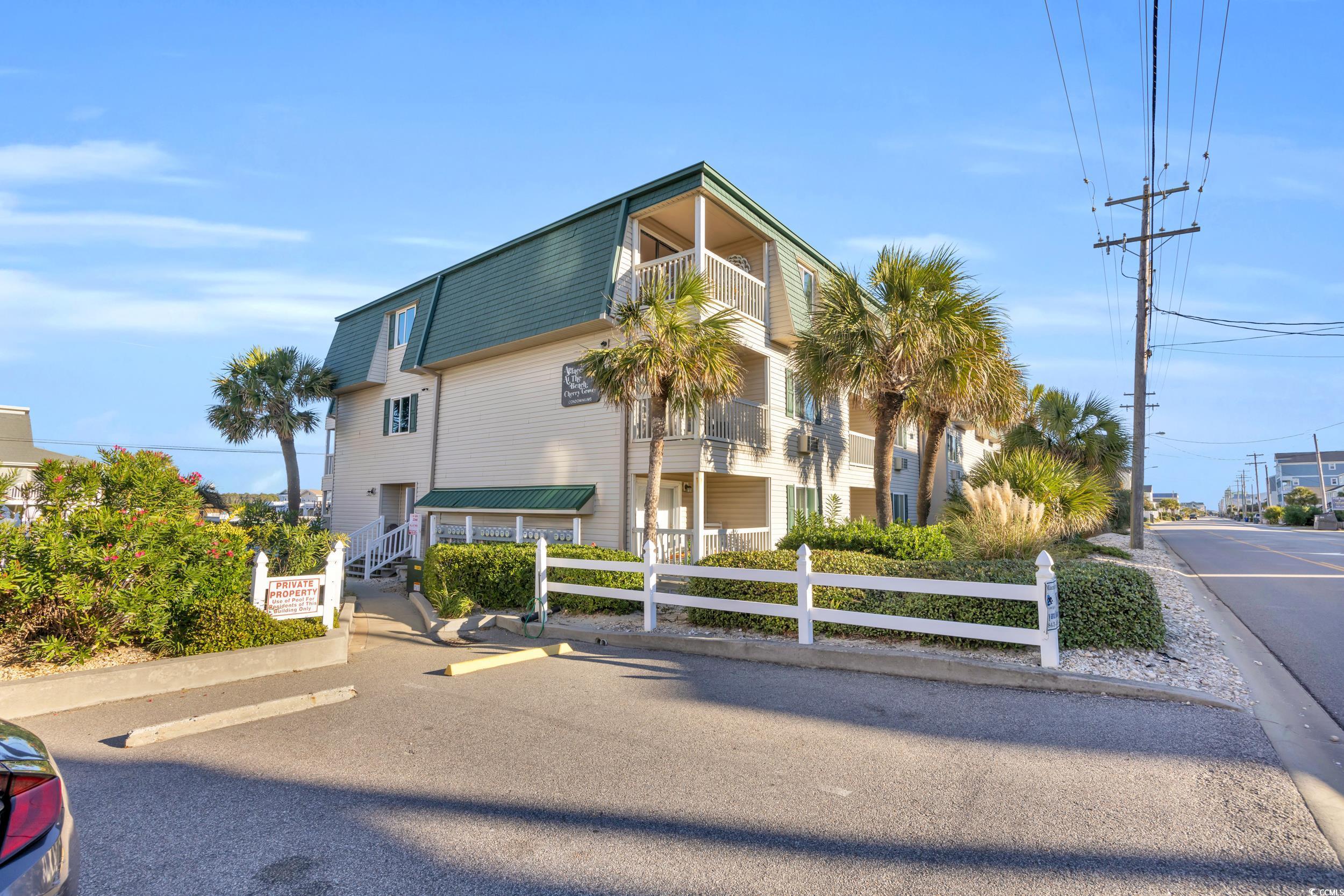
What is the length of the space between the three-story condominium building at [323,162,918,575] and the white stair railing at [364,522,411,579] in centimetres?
7

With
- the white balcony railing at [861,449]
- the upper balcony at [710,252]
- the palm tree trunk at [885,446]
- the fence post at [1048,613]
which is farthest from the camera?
the white balcony railing at [861,449]

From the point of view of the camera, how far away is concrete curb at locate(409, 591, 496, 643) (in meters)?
9.73

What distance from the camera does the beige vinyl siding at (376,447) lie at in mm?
20156

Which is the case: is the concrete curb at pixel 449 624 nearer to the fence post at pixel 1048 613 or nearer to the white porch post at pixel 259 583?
the white porch post at pixel 259 583

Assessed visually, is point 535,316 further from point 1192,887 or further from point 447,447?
point 1192,887

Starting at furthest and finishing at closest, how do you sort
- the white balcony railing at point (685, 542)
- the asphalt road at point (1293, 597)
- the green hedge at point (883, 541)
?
1. the white balcony railing at point (685, 542)
2. the green hedge at point (883, 541)
3. the asphalt road at point (1293, 597)

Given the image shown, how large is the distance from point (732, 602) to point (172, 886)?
625 centimetres

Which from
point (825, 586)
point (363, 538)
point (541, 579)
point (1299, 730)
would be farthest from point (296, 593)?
point (363, 538)

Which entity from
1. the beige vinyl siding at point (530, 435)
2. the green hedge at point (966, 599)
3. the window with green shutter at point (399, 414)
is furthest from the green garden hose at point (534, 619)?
the window with green shutter at point (399, 414)

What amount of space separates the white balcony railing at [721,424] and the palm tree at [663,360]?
707 mm

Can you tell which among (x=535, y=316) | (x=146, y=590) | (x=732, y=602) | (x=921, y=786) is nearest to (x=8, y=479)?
(x=146, y=590)

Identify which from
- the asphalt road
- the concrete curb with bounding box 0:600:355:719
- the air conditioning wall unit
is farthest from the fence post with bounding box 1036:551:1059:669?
the air conditioning wall unit

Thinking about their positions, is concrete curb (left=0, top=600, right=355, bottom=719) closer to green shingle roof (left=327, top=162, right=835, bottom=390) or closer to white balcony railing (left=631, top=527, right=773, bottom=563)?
white balcony railing (left=631, top=527, right=773, bottom=563)

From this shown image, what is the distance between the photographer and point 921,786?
14.2 ft
